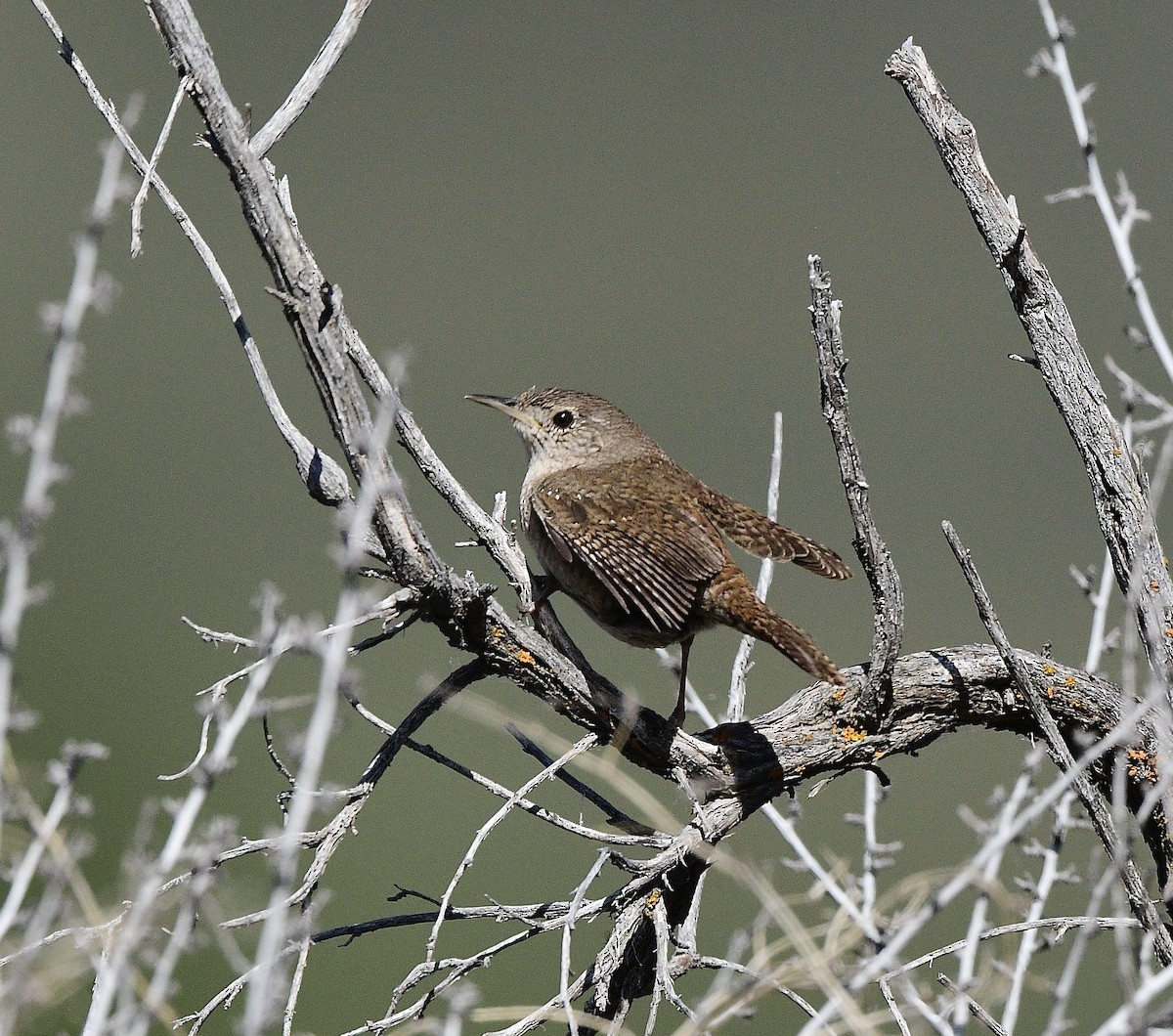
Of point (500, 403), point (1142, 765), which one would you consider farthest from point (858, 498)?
point (500, 403)

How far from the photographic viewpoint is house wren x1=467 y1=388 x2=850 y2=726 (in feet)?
10.8

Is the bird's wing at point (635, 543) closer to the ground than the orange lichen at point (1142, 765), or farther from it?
farther from it

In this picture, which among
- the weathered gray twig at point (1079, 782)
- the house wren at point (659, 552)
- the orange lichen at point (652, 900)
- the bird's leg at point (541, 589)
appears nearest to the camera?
the weathered gray twig at point (1079, 782)

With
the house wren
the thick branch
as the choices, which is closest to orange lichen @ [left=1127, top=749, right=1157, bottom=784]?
the thick branch

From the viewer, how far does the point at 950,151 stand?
10.2 ft

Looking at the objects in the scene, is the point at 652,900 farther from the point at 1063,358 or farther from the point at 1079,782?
the point at 1063,358

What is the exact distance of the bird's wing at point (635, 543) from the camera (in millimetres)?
3295

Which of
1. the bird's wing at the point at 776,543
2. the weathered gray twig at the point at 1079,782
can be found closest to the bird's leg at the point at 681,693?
the bird's wing at the point at 776,543

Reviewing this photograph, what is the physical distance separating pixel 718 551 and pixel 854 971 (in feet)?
4.90

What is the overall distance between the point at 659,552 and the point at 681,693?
0.36 metres

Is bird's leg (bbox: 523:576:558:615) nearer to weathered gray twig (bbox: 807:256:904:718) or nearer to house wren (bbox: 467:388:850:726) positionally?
house wren (bbox: 467:388:850:726)

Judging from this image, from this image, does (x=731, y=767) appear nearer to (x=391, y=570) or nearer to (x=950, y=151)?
(x=391, y=570)

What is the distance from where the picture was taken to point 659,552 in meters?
3.41

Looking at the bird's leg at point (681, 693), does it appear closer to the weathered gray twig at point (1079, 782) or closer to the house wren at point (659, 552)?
the house wren at point (659, 552)
